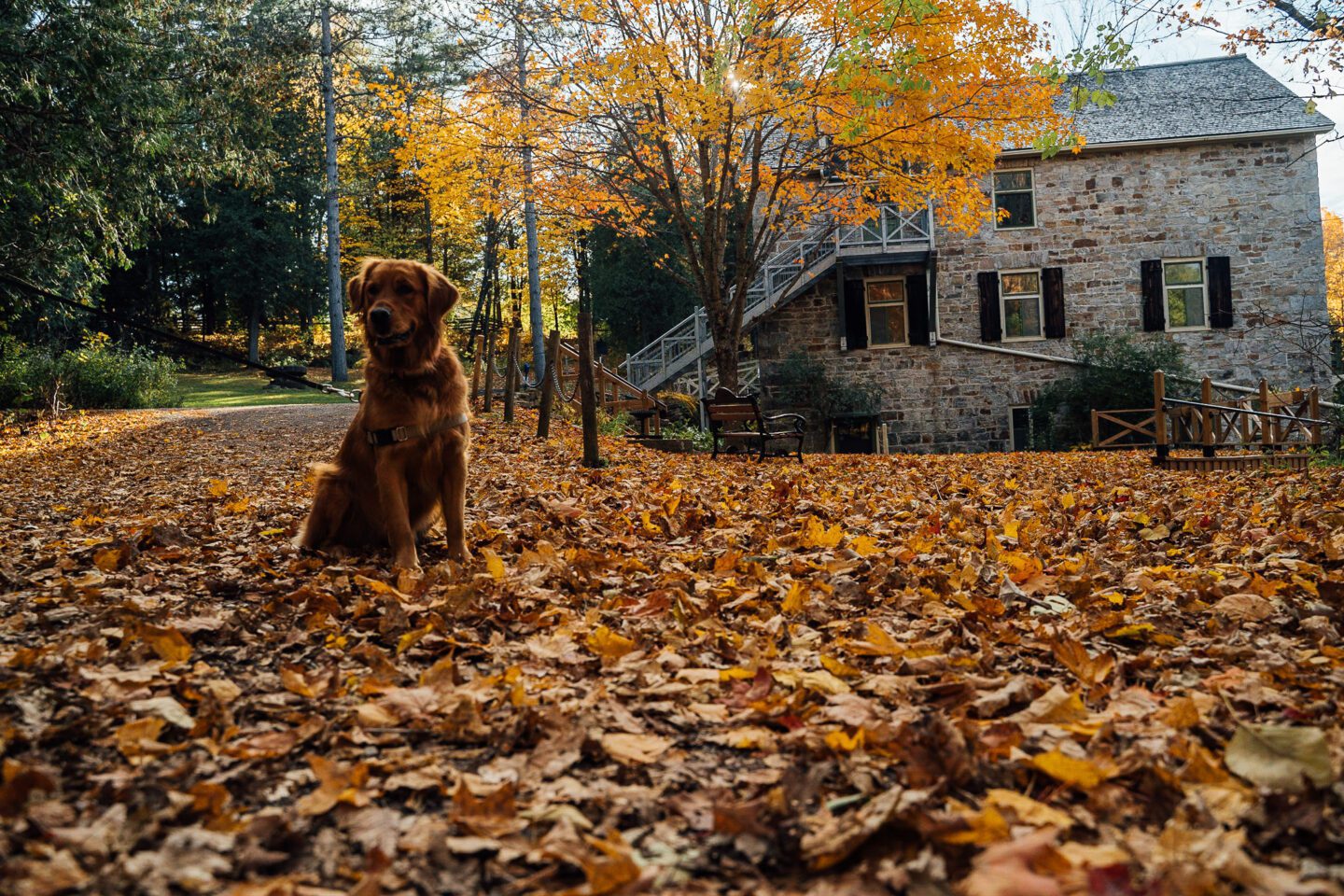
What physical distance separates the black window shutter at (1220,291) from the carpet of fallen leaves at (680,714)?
1914 cm

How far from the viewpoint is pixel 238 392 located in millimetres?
27641

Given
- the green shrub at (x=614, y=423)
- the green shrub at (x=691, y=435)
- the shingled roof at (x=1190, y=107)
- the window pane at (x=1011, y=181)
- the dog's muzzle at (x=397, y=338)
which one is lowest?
the green shrub at (x=691, y=435)

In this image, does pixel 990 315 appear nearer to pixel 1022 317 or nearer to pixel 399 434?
pixel 1022 317

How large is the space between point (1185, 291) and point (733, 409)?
15614mm

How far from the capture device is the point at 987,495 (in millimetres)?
7102

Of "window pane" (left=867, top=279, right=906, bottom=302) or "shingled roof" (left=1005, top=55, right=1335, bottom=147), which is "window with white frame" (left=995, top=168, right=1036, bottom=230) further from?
"window pane" (left=867, top=279, right=906, bottom=302)

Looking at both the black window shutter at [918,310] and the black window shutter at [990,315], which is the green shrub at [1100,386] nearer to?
the black window shutter at [990,315]

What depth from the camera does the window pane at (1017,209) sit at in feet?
71.2

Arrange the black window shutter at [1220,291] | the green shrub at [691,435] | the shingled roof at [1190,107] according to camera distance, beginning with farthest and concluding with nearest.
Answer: the black window shutter at [1220,291], the shingled roof at [1190,107], the green shrub at [691,435]

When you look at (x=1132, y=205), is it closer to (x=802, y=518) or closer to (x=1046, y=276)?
(x=1046, y=276)

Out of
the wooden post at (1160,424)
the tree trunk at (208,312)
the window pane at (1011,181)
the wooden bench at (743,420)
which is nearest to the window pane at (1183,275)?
the window pane at (1011,181)

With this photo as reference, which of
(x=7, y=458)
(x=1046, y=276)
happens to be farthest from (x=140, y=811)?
(x=1046, y=276)

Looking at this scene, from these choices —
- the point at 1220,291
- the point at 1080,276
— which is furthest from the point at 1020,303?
the point at 1220,291

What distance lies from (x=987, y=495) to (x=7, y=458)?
36.8ft
